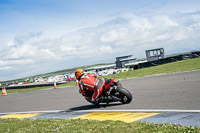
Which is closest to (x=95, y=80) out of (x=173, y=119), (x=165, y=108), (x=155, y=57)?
(x=165, y=108)

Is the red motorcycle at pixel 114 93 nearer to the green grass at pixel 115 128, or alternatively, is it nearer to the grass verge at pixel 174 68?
the green grass at pixel 115 128

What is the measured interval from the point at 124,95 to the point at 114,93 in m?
0.34

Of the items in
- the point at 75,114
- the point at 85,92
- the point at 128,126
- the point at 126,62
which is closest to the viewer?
the point at 128,126

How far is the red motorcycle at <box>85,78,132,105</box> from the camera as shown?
912cm

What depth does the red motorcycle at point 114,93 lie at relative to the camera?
912 centimetres

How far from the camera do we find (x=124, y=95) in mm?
9188

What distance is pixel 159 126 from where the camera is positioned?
5.26 m

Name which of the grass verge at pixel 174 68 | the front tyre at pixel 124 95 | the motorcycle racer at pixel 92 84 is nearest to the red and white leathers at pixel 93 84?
the motorcycle racer at pixel 92 84

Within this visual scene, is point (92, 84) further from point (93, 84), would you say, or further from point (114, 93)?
point (114, 93)

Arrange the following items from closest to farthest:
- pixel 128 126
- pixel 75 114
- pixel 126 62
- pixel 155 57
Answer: pixel 128 126
pixel 75 114
pixel 155 57
pixel 126 62

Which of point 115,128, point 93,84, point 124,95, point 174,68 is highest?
point 93,84

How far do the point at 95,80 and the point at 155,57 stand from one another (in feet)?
125

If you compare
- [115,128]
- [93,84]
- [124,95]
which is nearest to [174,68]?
[124,95]

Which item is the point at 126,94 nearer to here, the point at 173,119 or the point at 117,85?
the point at 117,85
